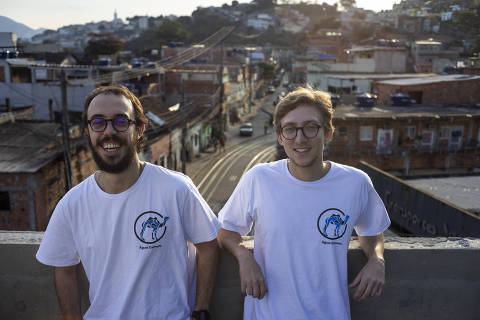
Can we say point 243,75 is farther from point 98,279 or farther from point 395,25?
point 98,279

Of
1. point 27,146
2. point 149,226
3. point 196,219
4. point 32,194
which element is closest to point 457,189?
point 196,219

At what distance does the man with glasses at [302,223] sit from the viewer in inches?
102

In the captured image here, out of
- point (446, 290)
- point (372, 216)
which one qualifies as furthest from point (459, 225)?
point (372, 216)

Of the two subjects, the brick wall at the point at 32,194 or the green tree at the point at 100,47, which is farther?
the green tree at the point at 100,47

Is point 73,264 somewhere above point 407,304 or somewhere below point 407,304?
above

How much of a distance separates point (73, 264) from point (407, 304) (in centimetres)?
233

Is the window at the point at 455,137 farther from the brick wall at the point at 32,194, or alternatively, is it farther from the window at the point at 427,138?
the brick wall at the point at 32,194

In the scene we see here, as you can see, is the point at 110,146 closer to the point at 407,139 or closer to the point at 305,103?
the point at 305,103

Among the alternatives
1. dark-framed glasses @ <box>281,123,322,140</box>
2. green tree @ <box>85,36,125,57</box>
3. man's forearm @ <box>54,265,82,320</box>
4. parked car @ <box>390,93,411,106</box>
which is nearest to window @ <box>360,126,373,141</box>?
parked car @ <box>390,93,411,106</box>

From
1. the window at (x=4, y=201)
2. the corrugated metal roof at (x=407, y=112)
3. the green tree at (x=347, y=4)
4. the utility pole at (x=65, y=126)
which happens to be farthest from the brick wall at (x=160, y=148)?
the green tree at (x=347, y=4)

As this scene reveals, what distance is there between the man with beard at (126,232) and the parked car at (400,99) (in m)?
26.9

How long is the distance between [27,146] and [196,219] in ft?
53.9

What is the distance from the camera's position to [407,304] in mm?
3105

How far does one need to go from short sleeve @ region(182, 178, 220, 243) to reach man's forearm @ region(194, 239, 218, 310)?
0.08 metres
